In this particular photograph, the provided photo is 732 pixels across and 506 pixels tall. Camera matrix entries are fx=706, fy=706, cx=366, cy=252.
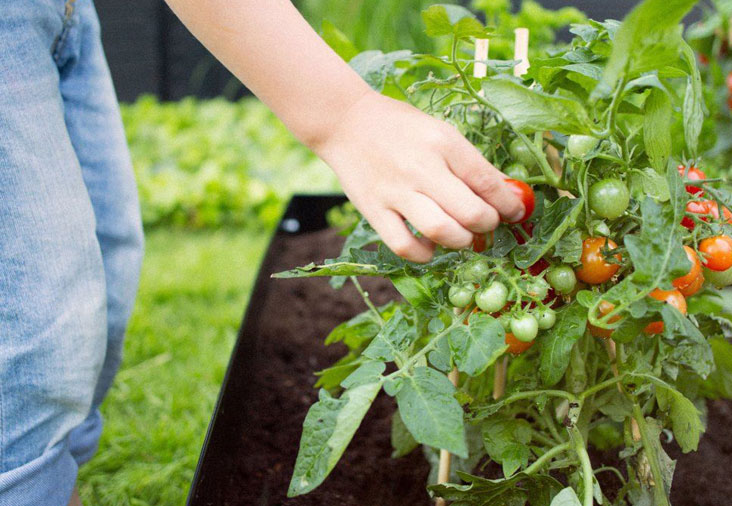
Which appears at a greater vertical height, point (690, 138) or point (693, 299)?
point (690, 138)

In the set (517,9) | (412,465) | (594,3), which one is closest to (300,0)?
(517,9)

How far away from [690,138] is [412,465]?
25.3 inches

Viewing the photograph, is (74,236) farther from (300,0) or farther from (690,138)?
(300,0)

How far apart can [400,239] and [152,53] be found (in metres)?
3.41

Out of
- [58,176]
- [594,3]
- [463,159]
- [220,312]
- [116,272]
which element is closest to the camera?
[463,159]

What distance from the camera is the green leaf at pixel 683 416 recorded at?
70cm

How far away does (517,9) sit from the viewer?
3.42 meters

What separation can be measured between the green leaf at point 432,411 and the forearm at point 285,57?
0.26 metres

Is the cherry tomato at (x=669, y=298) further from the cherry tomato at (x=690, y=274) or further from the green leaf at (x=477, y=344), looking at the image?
the green leaf at (x=477, y=344)

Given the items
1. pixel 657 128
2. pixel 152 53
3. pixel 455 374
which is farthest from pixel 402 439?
pixel 152 53

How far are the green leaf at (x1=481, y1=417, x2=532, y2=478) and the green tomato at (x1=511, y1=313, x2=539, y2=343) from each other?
0.59 feet

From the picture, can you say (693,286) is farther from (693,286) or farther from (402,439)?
(402,439)

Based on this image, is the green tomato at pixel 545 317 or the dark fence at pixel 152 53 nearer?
the green tomato at pixel 545 317

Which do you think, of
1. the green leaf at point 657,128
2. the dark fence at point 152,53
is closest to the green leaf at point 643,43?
the green leaf at point 657,128
